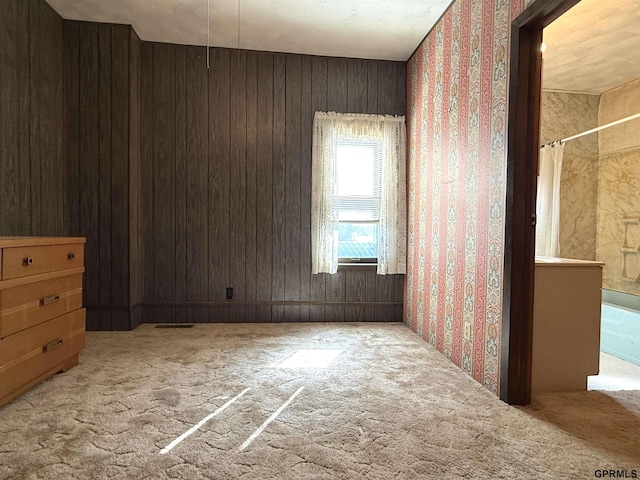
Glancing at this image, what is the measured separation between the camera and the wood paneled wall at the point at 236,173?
3.49m

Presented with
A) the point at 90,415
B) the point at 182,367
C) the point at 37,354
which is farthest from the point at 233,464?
the point at 37,354

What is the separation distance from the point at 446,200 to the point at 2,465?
2781mm

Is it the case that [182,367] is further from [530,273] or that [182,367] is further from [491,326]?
[530,273]

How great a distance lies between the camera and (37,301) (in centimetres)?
196

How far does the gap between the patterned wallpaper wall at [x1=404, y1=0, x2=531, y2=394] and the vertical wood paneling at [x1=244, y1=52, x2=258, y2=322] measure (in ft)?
4.94

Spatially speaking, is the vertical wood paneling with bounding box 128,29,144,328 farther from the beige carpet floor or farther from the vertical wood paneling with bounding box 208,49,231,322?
the beige carpet floor

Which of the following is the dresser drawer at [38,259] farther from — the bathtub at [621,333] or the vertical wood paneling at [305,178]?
the bathtub at [621,333]

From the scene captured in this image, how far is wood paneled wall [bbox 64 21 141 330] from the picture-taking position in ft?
10.5

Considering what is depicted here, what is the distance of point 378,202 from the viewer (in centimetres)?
366

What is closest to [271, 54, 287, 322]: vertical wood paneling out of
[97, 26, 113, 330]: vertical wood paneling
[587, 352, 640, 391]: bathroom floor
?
[97, 26, 113, 330]: vertical wood paneling

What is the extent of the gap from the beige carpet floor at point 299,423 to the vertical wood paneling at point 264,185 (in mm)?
1022

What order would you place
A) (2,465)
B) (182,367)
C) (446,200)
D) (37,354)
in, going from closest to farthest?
1. (2,465)
2. (37,354)
3. (182,367)
4. (446,200)

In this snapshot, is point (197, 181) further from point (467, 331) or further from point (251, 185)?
point (467, 331)

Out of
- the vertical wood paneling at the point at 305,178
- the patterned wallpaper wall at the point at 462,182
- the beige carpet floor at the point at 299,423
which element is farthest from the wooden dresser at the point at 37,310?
the patterned wallpaper wall at the point at 462,182
